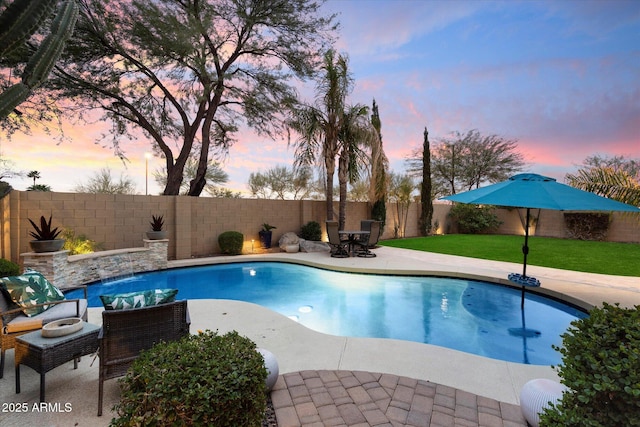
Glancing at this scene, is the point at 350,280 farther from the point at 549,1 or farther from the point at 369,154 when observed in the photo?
the point at 549,1

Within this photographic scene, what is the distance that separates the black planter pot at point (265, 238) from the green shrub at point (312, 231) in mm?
1488

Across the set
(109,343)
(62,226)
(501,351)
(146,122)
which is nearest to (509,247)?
(501,351)

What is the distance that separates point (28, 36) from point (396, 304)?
6.09 metres

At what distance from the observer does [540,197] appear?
442 centimetres

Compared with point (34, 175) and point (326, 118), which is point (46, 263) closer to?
point (34, 175)

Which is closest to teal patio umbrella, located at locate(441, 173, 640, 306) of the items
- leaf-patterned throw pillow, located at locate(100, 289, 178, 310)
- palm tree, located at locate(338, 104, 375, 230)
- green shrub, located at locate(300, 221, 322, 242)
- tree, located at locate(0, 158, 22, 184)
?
leaf-patterned throw pillow, located at locate(100, 289, 178, 310)

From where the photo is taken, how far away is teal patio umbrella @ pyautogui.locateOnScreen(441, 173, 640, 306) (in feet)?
14.0

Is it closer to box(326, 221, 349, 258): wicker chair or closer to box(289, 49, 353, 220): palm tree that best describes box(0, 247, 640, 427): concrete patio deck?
box(326, 221, 349, 258): wicker chair

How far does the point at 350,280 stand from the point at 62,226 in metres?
7.76

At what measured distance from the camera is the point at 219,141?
14.5m

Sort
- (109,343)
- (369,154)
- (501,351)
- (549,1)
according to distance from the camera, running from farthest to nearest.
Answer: (369,154), (549,1), (501,351), (109,343)

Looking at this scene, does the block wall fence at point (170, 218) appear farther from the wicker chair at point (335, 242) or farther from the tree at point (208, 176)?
the tree at point (208, 176)

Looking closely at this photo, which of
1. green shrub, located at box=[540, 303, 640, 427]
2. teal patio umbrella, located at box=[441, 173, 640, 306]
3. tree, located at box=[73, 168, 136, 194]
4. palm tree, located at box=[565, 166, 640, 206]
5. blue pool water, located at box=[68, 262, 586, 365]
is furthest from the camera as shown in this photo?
tree, located at box=[73, 168, 136, 194]

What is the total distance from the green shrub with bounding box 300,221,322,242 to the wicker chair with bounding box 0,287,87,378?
347 inches
